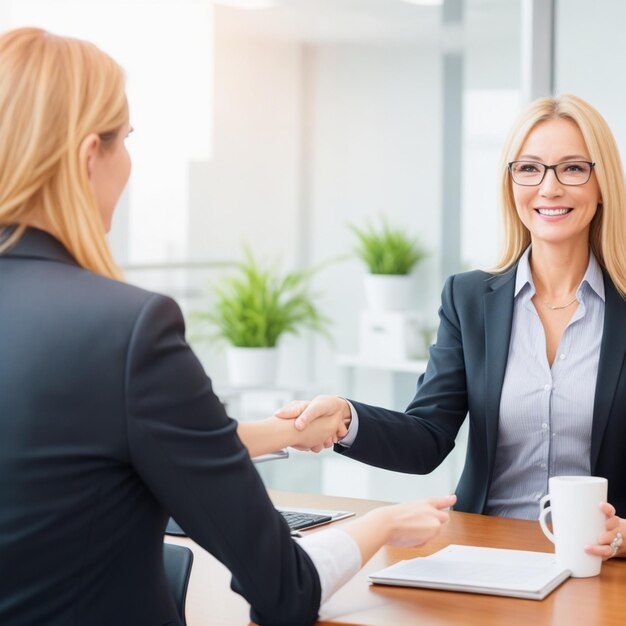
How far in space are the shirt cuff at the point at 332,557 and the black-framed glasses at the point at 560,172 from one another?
1.29 metres

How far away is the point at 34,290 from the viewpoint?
1.34 meters

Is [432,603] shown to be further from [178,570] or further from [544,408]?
[544,408]

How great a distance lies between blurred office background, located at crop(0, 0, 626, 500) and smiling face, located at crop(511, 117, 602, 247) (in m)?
1.92

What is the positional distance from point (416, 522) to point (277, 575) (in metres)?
0.30

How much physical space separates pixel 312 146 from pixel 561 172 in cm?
284

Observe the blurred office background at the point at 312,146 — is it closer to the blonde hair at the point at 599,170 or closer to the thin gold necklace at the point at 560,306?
the blonde hair at the point at 599,170

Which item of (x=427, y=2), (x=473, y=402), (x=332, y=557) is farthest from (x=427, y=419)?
(x=427, y=2)

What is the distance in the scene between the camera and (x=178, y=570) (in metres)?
1.74

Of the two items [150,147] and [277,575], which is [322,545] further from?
[150,147]

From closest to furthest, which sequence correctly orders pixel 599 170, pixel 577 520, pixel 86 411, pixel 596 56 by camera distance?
pixel 86 411 < pixel 577 520 < pixel 599 170 < pixel 596 56

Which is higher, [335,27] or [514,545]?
[335,27]

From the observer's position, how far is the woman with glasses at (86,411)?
4.25ft

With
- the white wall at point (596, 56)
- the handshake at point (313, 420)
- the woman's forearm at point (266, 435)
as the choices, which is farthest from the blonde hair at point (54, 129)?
the white wall at point (596, 56)

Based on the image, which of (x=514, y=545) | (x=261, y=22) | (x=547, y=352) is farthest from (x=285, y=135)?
(x=514, y=545)
